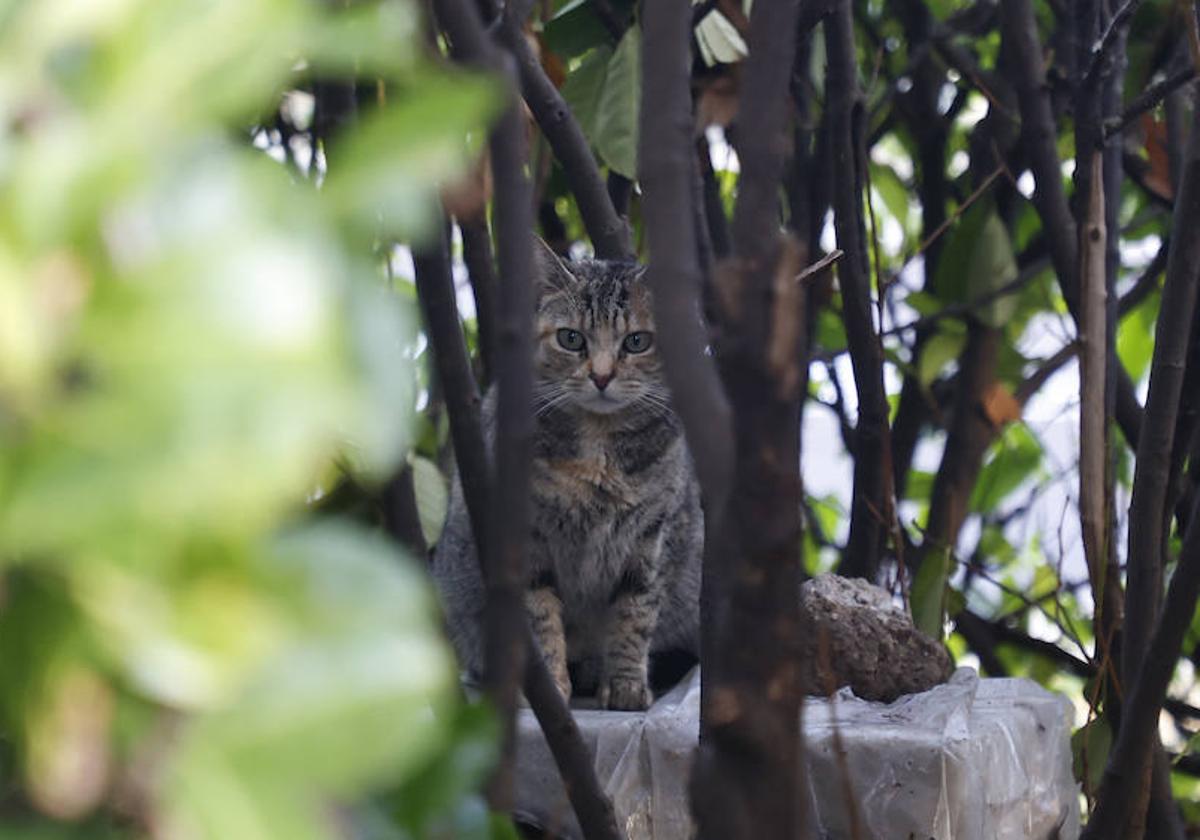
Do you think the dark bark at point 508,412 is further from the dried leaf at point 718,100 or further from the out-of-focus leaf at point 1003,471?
the out-of-focus leaf at point 1003,471

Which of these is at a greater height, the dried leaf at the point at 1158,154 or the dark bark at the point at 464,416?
the dried leaf at the point at 1158,154

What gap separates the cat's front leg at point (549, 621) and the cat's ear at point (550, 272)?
43 cm

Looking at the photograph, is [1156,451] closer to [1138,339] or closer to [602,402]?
[602,402]

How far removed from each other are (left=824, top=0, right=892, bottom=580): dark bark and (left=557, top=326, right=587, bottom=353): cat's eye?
43cm

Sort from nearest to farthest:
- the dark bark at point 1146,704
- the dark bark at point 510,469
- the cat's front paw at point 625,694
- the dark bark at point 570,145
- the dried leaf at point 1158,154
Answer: the dark bark at point 510,469 → the dark bark at point 1146,704 → the dark bark at point 570,145 → the cat's front paw at point 625,694 → the dried leaf at point 1158,154

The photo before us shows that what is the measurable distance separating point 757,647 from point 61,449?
0.42m

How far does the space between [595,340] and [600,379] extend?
7cm

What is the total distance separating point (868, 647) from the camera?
1.68 meters

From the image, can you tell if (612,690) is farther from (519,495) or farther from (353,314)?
(353,314)

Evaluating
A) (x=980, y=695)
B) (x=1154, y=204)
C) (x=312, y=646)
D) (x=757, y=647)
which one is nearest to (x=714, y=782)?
(x=757, y=647)

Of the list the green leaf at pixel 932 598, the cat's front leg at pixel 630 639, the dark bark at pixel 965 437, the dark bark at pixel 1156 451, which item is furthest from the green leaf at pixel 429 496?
the dark bark at pixel 965 437

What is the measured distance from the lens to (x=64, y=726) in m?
0.37

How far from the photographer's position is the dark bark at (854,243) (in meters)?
1.78

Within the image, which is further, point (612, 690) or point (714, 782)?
point (612, 690)
